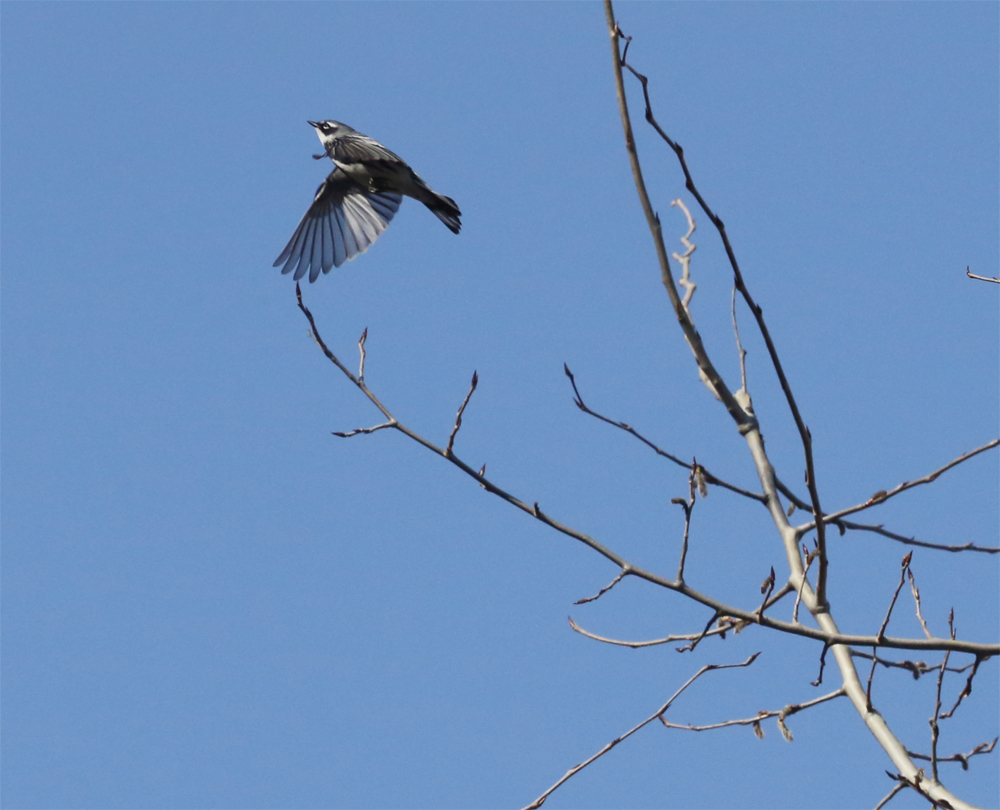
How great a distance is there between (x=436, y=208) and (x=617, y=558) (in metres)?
6.52

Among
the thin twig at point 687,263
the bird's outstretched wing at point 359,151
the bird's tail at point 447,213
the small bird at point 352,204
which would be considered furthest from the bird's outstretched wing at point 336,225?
the thin twig at point 687,263

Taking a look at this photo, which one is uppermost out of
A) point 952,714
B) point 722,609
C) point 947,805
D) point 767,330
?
point 767,330

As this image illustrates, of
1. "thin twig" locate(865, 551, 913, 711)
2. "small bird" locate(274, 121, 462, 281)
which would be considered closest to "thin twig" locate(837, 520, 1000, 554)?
"thin twig" locate(865, 551, 913, 711)

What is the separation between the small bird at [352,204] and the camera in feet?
29.9

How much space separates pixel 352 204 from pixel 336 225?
28 centimetres

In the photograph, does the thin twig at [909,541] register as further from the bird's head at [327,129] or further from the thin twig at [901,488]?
the bird's head at [327,129]

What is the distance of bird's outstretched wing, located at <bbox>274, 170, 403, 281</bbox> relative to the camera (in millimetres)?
9625

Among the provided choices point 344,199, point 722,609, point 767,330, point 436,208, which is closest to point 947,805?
point 722,609

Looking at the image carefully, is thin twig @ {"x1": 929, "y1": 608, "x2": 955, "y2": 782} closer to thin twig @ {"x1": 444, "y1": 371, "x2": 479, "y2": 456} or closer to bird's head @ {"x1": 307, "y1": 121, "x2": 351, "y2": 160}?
thin twig @ {"x1": 444, "y1": 371, "x2": 479, "y2": 456}

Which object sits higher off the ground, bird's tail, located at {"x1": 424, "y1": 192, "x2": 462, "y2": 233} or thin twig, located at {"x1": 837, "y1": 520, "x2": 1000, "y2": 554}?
bird's tail, located at {"x1": 424, "y1": 192, "x2": 462, "y2": 233}

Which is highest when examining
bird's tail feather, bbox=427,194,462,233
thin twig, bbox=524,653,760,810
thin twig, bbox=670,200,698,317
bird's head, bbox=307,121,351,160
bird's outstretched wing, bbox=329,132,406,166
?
bird's head, bbox=307,121,351,160

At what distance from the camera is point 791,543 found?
3.31m

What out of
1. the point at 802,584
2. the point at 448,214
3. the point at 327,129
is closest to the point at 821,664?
the point at 802,584

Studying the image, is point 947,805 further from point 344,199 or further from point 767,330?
point 344,199
